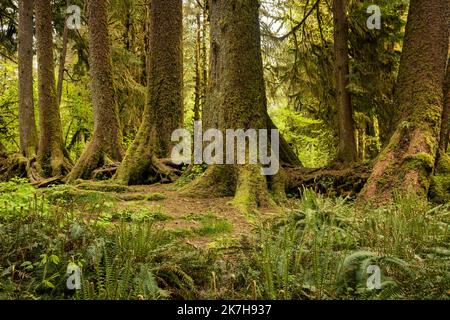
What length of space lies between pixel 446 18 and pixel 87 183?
7716mm

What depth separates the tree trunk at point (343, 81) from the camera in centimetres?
994

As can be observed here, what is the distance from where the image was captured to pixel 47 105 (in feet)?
43.0

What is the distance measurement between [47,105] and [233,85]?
7.45m

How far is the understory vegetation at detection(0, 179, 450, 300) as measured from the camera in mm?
3209

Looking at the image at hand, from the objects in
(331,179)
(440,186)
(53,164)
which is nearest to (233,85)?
(331,179)

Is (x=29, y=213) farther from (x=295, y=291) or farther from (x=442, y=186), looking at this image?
(x=442, y=186)

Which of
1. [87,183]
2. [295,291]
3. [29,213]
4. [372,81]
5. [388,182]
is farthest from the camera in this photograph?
[372,81]

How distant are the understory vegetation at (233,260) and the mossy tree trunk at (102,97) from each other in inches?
Result: 260

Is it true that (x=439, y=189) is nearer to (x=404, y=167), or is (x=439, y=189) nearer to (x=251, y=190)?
(x=404, y=167)

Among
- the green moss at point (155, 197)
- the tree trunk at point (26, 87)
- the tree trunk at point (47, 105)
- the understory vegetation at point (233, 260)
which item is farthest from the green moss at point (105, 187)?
the tree trunk at point (26, 87)

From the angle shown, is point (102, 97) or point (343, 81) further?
point (102, 97)

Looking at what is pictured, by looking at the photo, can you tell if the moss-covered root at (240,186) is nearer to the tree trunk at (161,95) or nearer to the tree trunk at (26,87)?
the tree trunk at (161,95)

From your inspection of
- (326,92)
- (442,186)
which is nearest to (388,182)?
(442,186)
